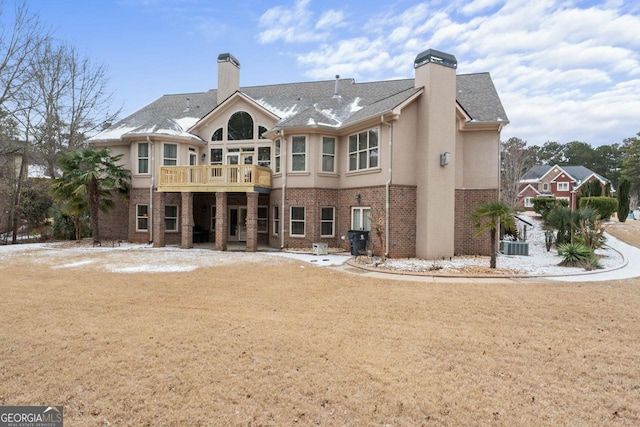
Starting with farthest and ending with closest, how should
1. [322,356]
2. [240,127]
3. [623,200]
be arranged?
[623,200], [240,127], [322,356]

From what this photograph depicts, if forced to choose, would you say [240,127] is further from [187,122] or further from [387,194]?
[387,194]

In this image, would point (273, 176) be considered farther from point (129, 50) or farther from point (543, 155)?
point (543, 155)

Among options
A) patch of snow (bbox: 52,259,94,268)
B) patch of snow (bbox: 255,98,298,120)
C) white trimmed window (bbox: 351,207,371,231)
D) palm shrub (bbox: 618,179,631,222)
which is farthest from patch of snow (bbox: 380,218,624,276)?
palm shrub (bbox: 618,179,631,222)

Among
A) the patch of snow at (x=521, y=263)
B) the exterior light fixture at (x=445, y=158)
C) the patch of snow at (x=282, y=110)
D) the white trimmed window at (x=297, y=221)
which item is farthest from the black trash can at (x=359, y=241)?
the patch of snow at (x=282, y=110)

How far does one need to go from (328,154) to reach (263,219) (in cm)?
562

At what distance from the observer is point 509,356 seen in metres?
4.48

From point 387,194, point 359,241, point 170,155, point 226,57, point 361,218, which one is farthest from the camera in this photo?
point 226,57

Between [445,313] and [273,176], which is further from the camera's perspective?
[273,176]

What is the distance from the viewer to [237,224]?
20.0 metres

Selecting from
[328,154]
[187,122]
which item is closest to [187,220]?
[187,122]

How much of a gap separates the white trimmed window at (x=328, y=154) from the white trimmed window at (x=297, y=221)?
2342 millimetres

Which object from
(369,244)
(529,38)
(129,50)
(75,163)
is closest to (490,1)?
(529,38)

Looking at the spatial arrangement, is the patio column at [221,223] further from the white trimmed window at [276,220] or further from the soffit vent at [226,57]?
the soffit vent at [226,57]

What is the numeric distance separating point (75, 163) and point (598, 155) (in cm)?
9048
